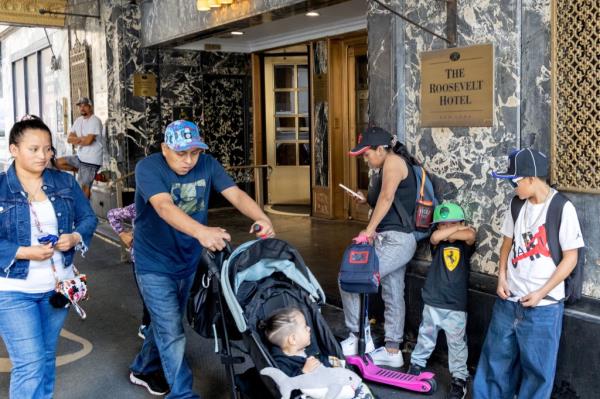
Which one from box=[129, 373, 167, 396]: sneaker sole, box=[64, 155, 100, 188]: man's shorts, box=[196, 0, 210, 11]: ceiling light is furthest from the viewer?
box=[64, 155, 100, 188]: man's shorts

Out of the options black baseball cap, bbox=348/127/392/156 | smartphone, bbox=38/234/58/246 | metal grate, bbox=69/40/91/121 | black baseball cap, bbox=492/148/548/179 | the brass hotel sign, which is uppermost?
metal grate, bbox=69/40/91/121

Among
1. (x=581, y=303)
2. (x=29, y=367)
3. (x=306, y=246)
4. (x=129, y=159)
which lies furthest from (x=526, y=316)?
(x=129, y=159)

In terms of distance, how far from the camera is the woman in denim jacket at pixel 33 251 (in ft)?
10.7

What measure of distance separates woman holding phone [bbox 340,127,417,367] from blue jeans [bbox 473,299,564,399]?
0.88 metres

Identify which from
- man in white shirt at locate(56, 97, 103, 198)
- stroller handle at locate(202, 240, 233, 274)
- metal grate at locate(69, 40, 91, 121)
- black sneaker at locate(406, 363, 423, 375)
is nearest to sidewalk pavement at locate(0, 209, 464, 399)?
black sneaker at locate(406, 363, 423, 375)

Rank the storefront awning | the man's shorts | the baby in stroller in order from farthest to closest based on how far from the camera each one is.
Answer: the storefront awning
the man's shorts
the baby in stroller

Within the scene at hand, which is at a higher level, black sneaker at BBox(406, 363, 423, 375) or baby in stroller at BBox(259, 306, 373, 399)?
baby in stroller at BBox(259, 306, 373, 399)

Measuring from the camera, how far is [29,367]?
3273 mm

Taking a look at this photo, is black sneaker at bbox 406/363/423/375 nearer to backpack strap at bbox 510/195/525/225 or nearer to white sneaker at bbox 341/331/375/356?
white sneaker at bbox 341/331/375/356

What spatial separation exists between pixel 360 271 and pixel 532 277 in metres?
1.14

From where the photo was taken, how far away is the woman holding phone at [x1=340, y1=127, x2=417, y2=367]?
4.45 meters

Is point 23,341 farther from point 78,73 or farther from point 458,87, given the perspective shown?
point 78,73

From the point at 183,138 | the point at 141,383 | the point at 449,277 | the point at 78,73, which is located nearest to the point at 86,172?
the point at 78,73

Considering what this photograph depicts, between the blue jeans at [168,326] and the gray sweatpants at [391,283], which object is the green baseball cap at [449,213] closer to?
the gray sweatpants at [391,283]
